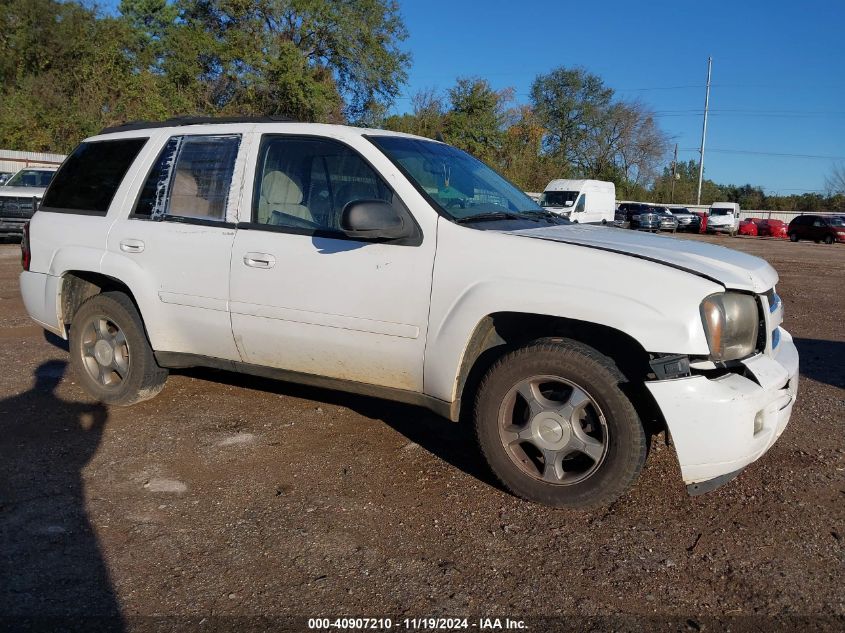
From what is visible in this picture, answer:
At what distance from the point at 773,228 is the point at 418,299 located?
139ft

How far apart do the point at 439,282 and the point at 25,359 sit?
14.5ft

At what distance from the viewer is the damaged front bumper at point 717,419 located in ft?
10.1

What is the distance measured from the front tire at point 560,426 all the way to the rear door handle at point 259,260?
1392mm

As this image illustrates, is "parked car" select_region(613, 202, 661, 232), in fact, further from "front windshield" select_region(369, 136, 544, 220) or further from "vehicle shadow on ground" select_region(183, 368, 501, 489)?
"front windshield" select_region(369, 136, 544, 220)

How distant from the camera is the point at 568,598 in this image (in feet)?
9.14

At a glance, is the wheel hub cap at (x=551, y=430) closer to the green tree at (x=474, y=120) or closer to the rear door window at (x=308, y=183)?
the rear door window at (x=308, y=183)

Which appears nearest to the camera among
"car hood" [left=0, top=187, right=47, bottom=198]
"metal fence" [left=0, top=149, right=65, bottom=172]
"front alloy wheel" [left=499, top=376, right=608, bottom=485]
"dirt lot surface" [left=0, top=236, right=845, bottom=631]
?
"dirt lot surface" [left=0, top=236, right=845, bottom=631]

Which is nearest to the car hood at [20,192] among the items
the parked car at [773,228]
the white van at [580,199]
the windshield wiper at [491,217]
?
the windshield wiper at [491,217]

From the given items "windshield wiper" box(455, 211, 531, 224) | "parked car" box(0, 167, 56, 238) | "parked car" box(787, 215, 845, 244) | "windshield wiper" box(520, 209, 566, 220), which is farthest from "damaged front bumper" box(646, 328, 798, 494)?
"parked car" box(787, 215, 845, 244)

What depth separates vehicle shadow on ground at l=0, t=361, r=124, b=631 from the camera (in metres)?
2.68

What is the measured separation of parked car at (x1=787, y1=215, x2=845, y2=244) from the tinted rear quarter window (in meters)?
36.5

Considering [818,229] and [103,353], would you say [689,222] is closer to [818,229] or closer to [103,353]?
[818,229]

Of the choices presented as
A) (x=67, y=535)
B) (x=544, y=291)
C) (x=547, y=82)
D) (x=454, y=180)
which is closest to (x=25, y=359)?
(x=67, y=535)

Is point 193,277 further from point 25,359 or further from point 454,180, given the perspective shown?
point 25,359
